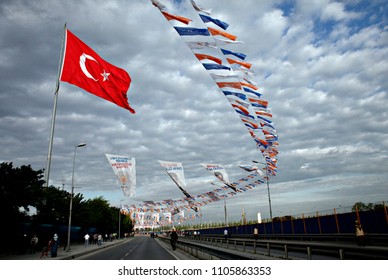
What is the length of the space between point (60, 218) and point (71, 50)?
31.9 meters

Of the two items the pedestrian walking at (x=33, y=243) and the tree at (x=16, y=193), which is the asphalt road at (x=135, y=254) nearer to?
the pedestrian walking at (x=33, y=243)

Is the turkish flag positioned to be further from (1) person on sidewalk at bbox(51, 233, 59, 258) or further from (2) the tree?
(1) person on sidewalk at bbox(51, 233, 59, 258)

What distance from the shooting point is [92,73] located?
42.4ft

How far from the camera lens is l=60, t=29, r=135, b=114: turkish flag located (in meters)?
12.3

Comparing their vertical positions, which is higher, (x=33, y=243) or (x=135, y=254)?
(x=33, y=243)

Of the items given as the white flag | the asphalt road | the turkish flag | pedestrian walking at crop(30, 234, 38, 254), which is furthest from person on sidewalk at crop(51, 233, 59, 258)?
the turkish flag

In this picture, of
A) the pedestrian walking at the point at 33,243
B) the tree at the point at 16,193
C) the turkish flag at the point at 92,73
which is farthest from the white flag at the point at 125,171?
the pedestrian walking at the point at 33,243

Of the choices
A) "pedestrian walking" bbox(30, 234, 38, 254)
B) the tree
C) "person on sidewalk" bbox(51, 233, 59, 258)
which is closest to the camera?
the tree

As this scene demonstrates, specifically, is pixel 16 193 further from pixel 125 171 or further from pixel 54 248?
pixel 125 171

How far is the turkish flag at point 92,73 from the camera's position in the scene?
40.2 ft

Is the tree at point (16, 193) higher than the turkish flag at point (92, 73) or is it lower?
lower

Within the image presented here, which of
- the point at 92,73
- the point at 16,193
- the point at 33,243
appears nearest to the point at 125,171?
the point at 16,193

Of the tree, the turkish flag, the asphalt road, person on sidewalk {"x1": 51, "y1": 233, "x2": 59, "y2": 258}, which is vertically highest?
the turkish flag

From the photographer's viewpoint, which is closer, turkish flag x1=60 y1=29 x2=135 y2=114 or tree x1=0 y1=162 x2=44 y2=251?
turkish flag x1=60 y1=29 x2=135 y2=114
